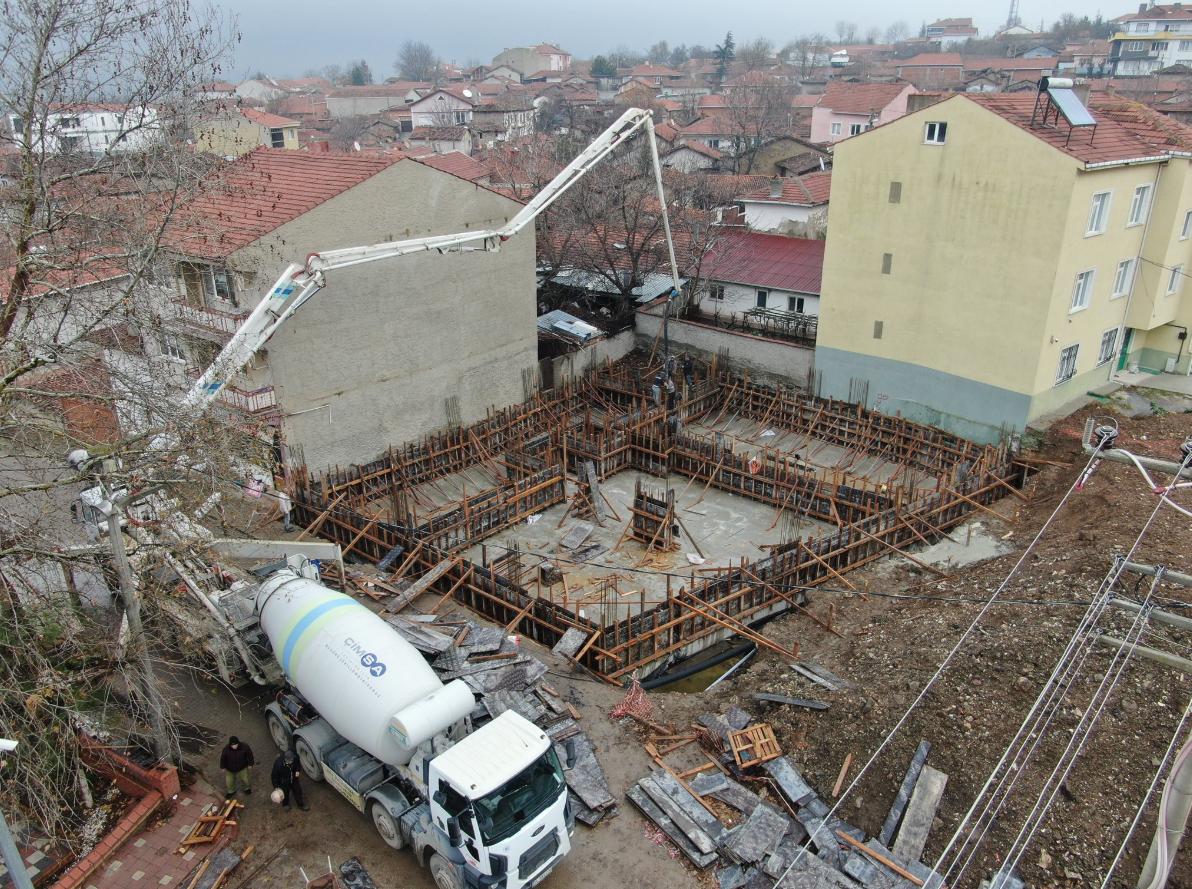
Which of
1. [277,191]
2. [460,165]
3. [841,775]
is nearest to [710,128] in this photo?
[460,165]

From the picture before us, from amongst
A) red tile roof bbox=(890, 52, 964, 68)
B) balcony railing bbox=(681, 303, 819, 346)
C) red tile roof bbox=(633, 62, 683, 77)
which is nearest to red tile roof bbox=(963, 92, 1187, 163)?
balcony railing bbox=(681, 303, 819, 346)

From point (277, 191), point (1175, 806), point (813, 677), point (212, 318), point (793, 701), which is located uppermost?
point (277, 191)

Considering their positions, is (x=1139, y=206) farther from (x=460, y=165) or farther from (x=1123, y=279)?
(x=460, y=165)

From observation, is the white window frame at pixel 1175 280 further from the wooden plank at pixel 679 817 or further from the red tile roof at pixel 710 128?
the red tile roof at pixel 710 128

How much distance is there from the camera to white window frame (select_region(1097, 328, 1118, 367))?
84.9ft

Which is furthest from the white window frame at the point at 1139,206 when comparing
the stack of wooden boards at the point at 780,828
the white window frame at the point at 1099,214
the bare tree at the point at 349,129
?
the bare tree at the point at 349,129

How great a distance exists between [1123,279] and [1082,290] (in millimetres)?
2965

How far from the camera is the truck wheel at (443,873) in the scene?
1051 centimetres

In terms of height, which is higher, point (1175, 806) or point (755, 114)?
point (755, 114)

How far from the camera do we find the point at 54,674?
33.8ft

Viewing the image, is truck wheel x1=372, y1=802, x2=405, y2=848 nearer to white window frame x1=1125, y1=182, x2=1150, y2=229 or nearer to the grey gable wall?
the grey gable wall

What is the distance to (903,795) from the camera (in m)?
11.8

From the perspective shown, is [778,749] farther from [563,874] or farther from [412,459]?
[412,459]

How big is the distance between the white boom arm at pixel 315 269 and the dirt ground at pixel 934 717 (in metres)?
6.33
